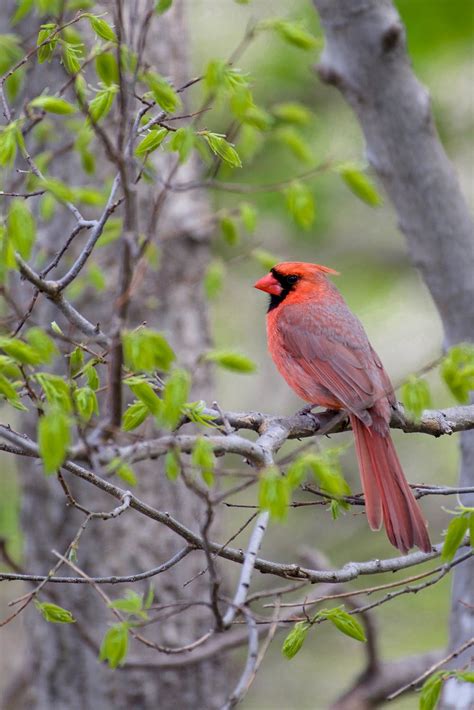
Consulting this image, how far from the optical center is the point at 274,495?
1.91 metres

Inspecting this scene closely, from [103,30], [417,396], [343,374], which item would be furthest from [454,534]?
[343,374]

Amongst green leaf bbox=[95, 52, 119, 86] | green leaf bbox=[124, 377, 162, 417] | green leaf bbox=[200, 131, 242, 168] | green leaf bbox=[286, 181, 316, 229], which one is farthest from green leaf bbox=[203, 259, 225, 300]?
green leaf bbox=[124, 377, 162, 417]

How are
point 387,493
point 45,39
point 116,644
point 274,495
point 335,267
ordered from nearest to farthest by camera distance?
point 274,495 → point 116,644 → point 45,39 → point 387,493 → point 335,267

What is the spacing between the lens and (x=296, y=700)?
743cm

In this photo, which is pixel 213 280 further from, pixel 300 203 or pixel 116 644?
pixel 116 644

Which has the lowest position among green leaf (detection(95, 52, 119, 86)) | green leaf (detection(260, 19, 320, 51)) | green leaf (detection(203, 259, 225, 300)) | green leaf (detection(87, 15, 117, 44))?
green leaf (detection(203, 259, 225, 300))

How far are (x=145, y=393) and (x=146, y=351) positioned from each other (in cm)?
24

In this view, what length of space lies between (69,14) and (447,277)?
1964mm

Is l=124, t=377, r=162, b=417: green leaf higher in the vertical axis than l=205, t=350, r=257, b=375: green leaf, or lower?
lower

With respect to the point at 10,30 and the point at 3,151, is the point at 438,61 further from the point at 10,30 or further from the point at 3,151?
the point at 3,151

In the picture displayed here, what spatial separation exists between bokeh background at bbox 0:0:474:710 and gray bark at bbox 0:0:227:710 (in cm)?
101

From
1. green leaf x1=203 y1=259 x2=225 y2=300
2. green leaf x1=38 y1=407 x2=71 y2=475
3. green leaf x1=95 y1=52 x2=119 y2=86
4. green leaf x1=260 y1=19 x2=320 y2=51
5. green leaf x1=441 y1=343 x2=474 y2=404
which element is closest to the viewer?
green leaf x1=38 y1=407 x2=71 y2=475

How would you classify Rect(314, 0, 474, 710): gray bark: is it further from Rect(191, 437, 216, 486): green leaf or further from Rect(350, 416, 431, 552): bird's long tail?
Rect(191, 437, 216, 486): green leaf

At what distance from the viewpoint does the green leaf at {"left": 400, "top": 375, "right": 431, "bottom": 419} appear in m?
2.10
